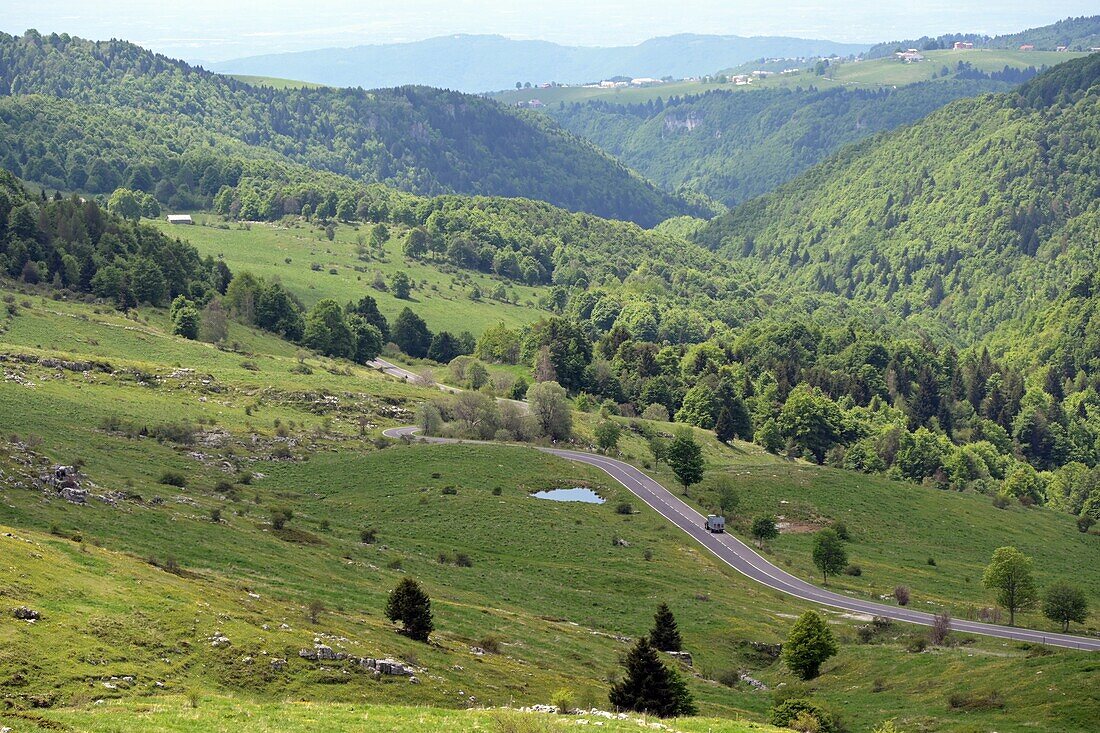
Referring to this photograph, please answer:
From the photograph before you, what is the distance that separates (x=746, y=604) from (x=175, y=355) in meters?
88.6

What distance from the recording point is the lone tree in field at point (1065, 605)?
8538cm

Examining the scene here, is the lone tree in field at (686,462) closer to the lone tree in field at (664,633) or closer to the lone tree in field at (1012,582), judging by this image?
the lone tree in field at (1012,582)

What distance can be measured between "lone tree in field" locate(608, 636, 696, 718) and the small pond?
6027 centimetres

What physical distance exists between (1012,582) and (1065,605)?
401cm

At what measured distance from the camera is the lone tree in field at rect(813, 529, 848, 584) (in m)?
99.5

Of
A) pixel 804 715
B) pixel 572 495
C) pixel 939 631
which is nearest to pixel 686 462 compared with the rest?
pixel 572 495

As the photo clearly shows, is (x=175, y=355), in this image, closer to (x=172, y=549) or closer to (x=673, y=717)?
(x=172, y=549)

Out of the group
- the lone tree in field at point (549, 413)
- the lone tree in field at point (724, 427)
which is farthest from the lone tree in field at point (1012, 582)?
the lone tree in field at point (724, 427)

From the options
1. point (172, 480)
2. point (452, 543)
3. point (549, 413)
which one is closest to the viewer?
point (172, 480)

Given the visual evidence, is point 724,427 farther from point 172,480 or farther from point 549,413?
point 172,480

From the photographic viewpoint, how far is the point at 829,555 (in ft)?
327

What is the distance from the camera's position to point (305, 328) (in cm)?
19138

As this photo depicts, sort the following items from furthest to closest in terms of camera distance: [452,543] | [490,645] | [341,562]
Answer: [452,543] → [341,562] → [490,645]

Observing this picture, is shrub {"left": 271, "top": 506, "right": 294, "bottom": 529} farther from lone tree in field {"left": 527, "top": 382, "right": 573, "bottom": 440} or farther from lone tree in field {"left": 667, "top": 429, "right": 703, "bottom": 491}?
lone tree in field {"left": 527, "top": 382, "right": 573, "bottom": 440}
